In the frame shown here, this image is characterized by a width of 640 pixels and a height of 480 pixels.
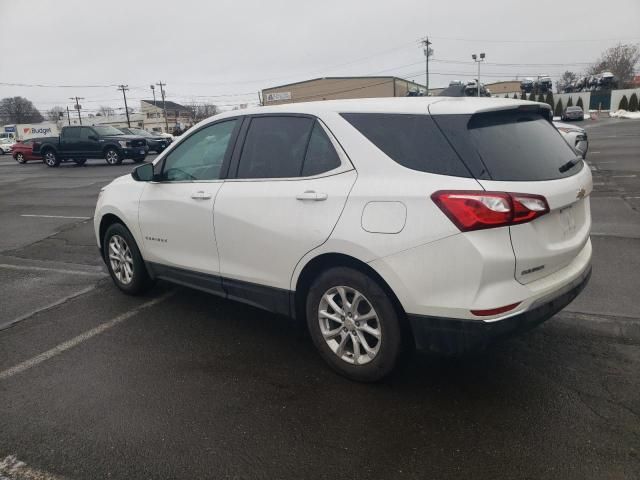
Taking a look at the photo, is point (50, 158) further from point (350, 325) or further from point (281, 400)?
point (350, 325)

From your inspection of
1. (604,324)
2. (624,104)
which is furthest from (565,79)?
(604,324)

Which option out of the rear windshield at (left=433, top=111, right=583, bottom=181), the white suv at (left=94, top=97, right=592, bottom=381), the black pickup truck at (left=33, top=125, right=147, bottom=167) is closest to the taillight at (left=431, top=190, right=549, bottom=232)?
the white suv at (left=94, top=97, right=592, bottom=381)

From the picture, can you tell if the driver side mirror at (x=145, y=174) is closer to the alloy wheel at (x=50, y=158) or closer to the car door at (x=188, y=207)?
the car door at (x=188, y=207)

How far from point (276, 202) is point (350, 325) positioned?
0.96 m

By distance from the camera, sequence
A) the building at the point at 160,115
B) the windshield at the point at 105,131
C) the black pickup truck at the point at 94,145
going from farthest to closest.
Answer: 1. the building at the point at 160,115
2. the windshield at the point at 105,131
3. the black pickup truck at the point at 94,145

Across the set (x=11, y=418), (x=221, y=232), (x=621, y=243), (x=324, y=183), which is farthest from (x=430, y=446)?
(x=621, y=243)

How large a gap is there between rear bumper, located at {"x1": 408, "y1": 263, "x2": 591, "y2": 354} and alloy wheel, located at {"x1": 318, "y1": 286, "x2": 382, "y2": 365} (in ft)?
0.97

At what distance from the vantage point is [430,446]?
2680 millimetres

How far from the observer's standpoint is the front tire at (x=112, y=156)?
2306cm

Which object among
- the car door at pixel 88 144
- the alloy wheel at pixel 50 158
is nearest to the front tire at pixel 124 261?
the car door at pixel 88 144

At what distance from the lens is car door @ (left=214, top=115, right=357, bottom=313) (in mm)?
3217

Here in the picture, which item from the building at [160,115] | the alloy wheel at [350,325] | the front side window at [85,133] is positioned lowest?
the alloy wheel at [350,325]

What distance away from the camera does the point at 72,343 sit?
13.7 ft

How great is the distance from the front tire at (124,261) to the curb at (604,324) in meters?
3.75
